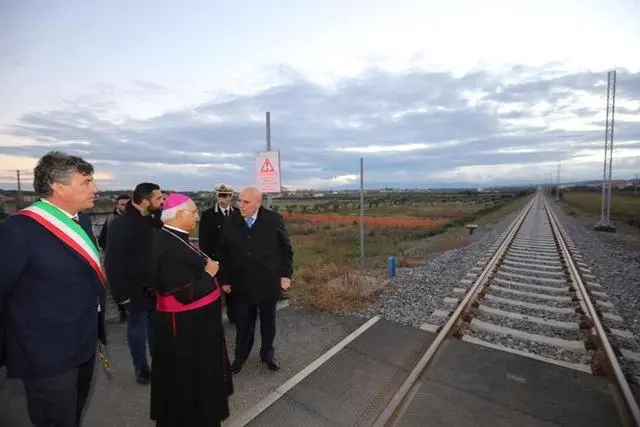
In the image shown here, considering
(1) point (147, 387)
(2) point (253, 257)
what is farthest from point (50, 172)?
(1) point (147, 387)

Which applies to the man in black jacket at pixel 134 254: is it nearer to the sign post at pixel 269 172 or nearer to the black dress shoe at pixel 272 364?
the black dress shoe at pixel 272 364

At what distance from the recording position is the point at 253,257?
4.09 meters

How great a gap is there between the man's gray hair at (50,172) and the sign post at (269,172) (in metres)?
4.20

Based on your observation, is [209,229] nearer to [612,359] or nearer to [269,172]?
[269,172]

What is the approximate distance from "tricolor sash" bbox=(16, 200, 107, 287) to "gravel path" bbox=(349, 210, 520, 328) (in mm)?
4514

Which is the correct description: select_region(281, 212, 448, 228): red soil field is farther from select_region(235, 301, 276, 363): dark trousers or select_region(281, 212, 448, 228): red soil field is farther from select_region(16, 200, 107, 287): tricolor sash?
select_region(16, 200, 107, 287): tricolor sash

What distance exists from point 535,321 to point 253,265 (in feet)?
14.5

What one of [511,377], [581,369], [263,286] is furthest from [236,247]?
[581,369]

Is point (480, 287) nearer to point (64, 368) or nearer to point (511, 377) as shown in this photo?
point (511, 377)

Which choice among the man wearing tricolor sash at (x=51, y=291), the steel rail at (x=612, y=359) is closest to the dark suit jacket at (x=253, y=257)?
the man wearing tricolor sash at (x=51, y=291)

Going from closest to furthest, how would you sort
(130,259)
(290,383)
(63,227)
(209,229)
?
1. (63,227)
2. (130,259)
3. (290,383)
4. (209,229)

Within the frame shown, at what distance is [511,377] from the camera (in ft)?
13.5

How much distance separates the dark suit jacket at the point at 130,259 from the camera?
3672 mm

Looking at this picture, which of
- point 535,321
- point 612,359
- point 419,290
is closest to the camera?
point 612,359
